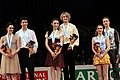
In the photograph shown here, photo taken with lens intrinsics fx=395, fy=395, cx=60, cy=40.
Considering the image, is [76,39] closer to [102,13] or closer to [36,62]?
[36,62]

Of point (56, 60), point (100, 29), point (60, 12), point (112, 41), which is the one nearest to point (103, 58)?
point (112, 41)

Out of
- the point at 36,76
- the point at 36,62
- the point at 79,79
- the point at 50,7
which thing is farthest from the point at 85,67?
the point at 50,7

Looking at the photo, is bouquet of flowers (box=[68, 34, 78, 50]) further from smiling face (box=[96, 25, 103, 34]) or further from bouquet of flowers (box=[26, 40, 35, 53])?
bouquet of flowers (box=[26, 40, 35, 53])

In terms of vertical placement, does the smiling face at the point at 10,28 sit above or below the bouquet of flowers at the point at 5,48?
above

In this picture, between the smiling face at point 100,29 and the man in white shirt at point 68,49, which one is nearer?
the man in white shirt at point 68,49

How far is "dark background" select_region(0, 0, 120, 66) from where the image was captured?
34.3ft

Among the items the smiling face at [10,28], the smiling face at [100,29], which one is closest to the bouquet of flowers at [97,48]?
the smiling face at [100,29]

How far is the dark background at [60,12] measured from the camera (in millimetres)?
10445

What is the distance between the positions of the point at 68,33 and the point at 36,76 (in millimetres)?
1612

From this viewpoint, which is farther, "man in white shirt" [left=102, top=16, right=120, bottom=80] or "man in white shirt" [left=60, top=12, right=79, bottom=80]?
"man in white shirt" [left=102, top=16, right=120, bottom=80]

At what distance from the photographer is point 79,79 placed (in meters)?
8.83

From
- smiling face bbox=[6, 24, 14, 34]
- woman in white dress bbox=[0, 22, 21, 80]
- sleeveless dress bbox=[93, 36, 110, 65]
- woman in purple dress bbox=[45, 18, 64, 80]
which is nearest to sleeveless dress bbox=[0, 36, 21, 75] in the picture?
woman in white dress bbox=[0, 22, 21, 80]

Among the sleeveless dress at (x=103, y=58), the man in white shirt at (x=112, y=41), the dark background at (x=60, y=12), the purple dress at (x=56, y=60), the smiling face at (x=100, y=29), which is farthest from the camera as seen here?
the dark background at (x=60, y=12)

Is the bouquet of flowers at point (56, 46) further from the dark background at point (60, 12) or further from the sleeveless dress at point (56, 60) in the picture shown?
the dark background at point (60, 12)
